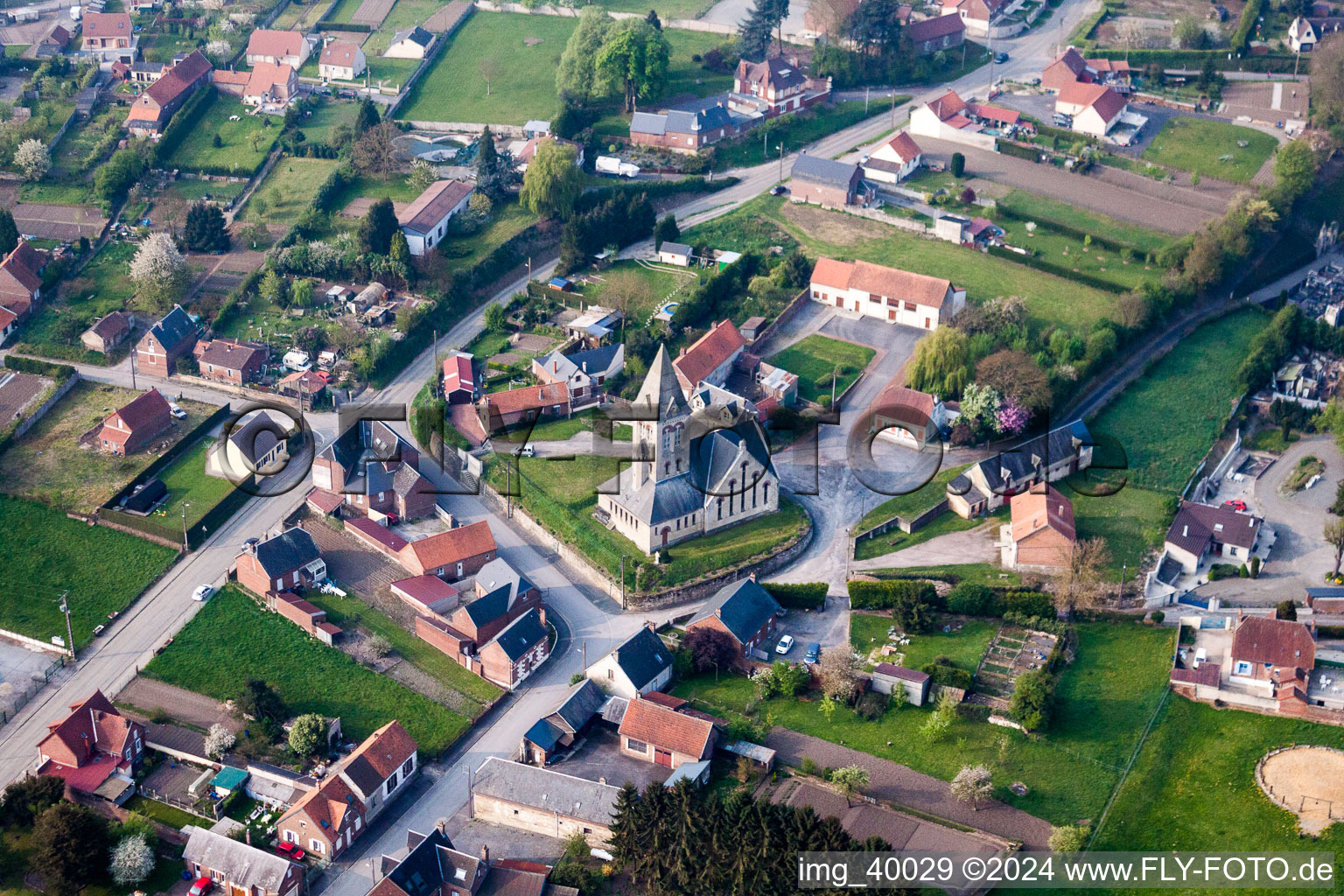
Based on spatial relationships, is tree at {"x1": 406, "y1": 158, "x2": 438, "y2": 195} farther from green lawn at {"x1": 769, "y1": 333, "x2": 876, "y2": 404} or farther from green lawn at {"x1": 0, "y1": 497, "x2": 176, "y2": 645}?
green lawn at {"x1": 0, "y1": 497, "x2": 176, "y2": 645}

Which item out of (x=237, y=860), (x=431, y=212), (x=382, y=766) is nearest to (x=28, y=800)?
(x=237, y=860)

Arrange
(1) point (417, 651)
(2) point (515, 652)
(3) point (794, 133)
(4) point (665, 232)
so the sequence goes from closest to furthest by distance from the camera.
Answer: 1. (2) point (515, 652)
2. (1) point (417, 651)
3. (4) point (665, 232)
4. (3) point (794, 133)

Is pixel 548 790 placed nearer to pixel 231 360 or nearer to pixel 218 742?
pixel 218 742

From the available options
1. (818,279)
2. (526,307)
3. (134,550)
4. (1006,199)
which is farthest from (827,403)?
(134,550)

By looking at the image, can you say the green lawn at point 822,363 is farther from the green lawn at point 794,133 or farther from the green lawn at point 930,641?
the green lawn at point 794,133

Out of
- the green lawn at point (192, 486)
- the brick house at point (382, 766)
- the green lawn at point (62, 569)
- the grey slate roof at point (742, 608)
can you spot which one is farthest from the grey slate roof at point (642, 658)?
the green lawn at point (192, 486)

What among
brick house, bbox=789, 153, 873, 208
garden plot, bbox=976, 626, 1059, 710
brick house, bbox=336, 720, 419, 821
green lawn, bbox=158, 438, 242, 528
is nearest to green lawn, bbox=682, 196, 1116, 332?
brick house, bbox=789, 153, 873, 208
